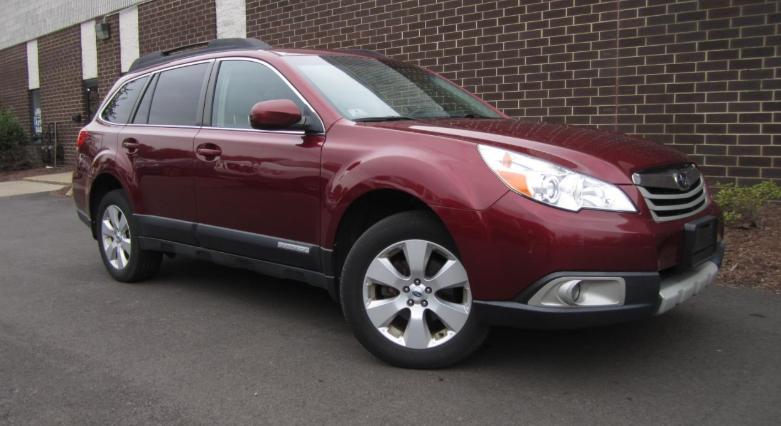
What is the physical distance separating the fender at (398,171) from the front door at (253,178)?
12cm

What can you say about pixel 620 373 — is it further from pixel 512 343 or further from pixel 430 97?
pixel 430 97

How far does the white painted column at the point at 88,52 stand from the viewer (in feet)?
54.7

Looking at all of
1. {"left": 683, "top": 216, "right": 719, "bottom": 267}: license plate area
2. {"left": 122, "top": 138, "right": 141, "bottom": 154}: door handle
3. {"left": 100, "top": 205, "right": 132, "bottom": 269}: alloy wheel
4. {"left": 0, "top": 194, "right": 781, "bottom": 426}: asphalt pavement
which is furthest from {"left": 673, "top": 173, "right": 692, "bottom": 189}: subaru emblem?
{"left": 100, "top": 205, "right": 132, "bottom": 269}: alloy wheel

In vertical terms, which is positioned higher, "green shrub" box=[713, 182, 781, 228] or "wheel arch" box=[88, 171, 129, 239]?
"wheel arch" box=[88, 171, 129, 239]

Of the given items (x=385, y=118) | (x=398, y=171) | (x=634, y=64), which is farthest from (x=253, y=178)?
(x=634, y=64)

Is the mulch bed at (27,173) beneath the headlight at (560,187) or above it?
beneath

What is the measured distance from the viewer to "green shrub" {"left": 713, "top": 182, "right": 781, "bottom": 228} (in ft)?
19.8

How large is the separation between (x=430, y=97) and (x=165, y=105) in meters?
2.06

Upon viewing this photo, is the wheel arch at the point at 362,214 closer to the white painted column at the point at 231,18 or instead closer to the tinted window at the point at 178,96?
the tinted window at the point at 178,96

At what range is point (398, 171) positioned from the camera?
3508 millimetres

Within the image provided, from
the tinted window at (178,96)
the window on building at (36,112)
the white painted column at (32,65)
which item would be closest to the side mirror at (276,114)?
the tinted window at (178,96)

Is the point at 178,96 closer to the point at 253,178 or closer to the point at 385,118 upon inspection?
the point at 253,178

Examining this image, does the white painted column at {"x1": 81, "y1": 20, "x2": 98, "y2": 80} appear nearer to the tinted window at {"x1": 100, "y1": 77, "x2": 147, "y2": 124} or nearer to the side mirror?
the tinted window at {"x1": 100, "y1": 77, "x2": 147, "y2": 124}

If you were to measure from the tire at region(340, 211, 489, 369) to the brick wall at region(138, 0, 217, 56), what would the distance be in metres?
10.6
